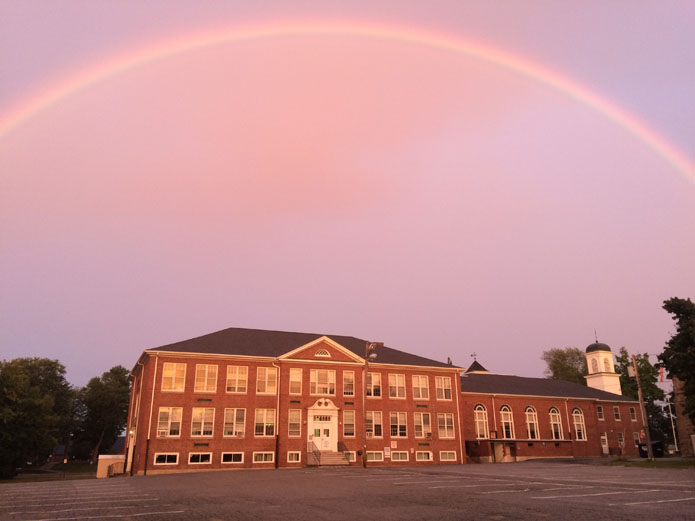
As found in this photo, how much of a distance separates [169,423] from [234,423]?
488 centimetres

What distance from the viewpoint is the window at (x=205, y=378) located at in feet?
137

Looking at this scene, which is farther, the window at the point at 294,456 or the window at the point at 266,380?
the window at the point at 266,380

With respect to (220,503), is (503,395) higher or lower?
higher

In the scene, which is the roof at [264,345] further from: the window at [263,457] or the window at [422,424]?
the window at [263,457]

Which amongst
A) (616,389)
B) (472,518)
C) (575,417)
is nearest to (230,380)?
(472,518)

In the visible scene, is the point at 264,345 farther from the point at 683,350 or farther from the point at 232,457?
the point at 683,350

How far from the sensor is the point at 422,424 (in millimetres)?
→ 48500

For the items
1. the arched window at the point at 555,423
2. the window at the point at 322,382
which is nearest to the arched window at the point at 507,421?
the arched window at the point at 555,423

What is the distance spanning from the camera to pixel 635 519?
10789mm

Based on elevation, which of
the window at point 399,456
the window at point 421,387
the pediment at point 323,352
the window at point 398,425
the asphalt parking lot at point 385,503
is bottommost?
the asphalt parking lot at point 385,503

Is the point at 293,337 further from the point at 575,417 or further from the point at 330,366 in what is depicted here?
the point at 575,417

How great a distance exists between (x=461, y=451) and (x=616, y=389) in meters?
33.8

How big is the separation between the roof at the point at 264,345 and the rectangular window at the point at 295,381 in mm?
1821

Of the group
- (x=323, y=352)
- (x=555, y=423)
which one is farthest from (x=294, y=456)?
(x=555, y=423)
